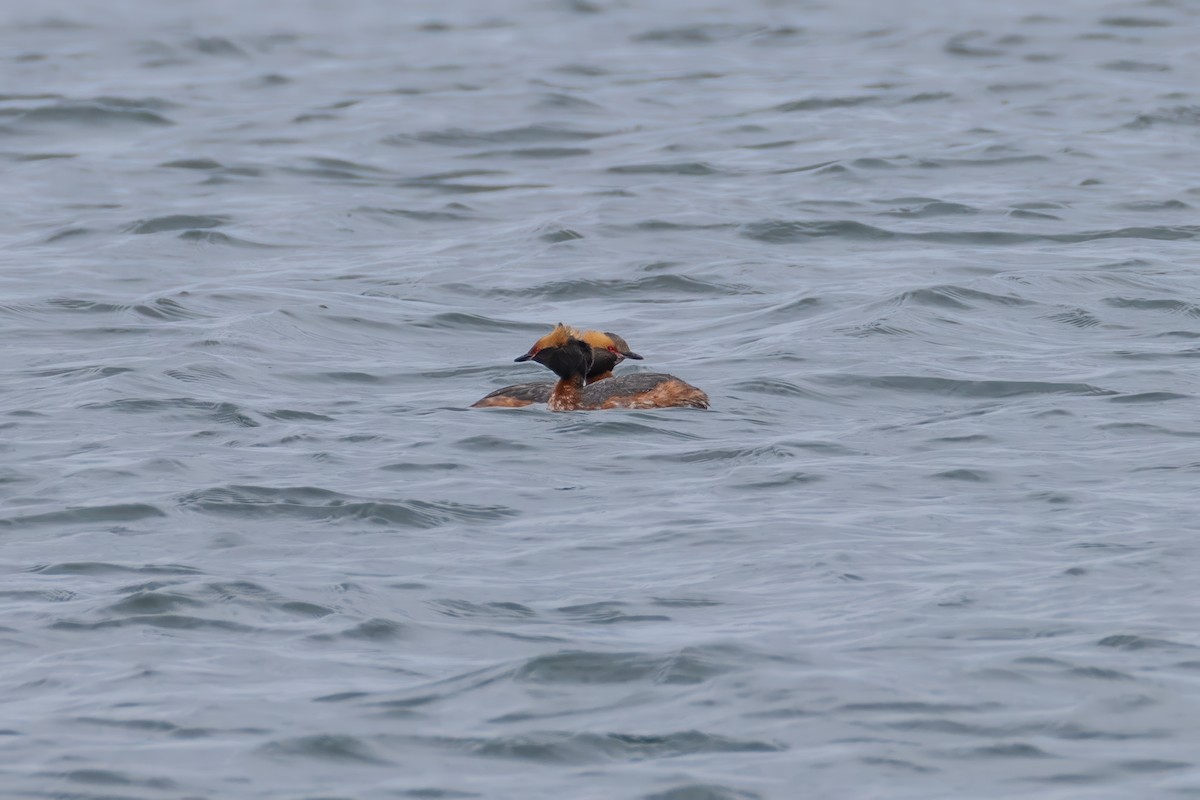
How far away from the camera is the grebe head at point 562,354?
12.3m

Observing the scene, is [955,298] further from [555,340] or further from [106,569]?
[106,569]

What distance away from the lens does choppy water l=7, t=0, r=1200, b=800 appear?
7.14m

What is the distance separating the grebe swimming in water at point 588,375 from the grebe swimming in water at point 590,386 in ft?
0.34

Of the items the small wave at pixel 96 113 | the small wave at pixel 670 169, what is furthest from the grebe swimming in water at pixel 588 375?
the small wave at pixel 96 113

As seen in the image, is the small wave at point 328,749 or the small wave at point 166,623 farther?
the small wave at point 166,623

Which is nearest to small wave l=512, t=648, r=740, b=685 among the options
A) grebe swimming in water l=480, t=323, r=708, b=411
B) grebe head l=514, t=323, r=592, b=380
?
grebe swimming in water l=480, t=323, r=708, b=411

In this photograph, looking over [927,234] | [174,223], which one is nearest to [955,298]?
[927,234]

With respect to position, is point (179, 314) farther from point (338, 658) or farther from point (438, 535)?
point (338, 658)

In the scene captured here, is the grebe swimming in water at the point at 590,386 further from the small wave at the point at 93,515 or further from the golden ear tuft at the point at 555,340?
the small wave at the point at 93,515

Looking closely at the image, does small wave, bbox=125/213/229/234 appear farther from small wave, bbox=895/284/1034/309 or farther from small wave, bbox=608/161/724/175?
small wave, bbox=895/284/1034/309

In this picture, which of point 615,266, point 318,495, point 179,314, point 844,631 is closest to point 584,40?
point 615,266

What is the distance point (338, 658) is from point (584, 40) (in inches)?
963

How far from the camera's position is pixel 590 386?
12.5 metres

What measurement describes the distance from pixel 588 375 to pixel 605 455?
1.76 meters
